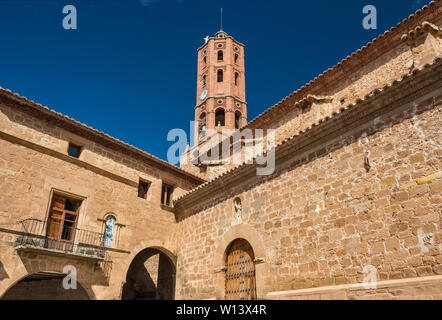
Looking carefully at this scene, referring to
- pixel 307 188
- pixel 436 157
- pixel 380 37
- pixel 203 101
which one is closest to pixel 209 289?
pixel 307 188

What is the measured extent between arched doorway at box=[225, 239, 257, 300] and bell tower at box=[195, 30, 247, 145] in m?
17.3

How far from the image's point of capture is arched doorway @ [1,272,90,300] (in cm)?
1021

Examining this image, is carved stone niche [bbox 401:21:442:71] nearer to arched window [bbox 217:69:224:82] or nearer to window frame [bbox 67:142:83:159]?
window frame [bbox 67:142:83:159]

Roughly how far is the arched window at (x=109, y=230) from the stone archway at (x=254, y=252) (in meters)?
3.26

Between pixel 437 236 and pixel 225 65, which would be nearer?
pixel 437 236

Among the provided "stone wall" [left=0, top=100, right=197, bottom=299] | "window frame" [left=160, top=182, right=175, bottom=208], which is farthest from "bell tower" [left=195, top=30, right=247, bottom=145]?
"stone wall" [left=0, top=100, right=197, bottom=299]

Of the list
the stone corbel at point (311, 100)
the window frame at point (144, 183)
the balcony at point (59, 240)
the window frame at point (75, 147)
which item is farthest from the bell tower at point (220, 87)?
the balcony at point (59, 240)

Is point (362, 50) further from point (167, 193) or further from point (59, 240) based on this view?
point (59, 240)

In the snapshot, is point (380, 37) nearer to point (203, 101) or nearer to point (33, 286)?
point (33, 286)

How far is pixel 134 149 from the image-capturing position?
39.7ft

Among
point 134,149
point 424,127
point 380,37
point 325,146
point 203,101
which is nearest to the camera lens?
point 424,127

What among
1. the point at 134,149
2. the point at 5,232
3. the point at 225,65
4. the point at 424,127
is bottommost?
the point at 5,232

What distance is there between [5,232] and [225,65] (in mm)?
23435

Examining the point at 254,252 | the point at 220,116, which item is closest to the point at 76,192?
the point at 254,252
